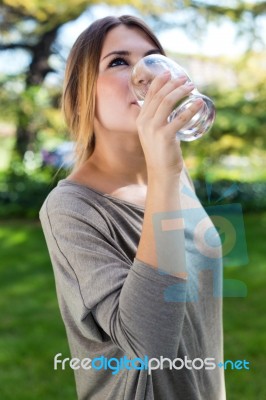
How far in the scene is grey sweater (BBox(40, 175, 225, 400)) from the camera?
88 centimetres

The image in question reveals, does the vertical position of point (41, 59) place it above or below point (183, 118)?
above

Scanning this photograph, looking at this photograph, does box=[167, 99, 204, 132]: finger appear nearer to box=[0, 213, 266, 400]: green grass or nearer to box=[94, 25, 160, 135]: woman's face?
box=[94, 25, 160, 135]: woman's face

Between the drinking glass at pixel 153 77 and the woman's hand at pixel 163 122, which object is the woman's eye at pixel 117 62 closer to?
the drinking glass at pixel 153 77

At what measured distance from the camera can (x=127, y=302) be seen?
877mm

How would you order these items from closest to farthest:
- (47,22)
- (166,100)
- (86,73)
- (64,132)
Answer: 1. (166,100)
2. (86,73)
3. (64,132)
4. (47,22)

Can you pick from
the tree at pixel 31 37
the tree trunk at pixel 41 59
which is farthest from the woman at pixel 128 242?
the tree trunk at pixel 41 59

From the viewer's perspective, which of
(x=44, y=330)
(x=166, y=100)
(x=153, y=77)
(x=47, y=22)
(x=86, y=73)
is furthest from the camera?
(x=47, y=22)

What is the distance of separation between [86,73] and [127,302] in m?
0.48

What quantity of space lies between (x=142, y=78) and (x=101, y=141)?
0.70 ft

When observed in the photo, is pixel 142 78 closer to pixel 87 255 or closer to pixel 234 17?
pixel 87 255

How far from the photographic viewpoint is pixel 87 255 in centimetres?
96

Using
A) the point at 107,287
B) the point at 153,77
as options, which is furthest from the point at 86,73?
the point at 107,287

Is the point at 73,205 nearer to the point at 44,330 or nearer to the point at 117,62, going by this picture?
the point at 117,62

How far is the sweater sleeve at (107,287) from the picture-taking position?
0.88 m
